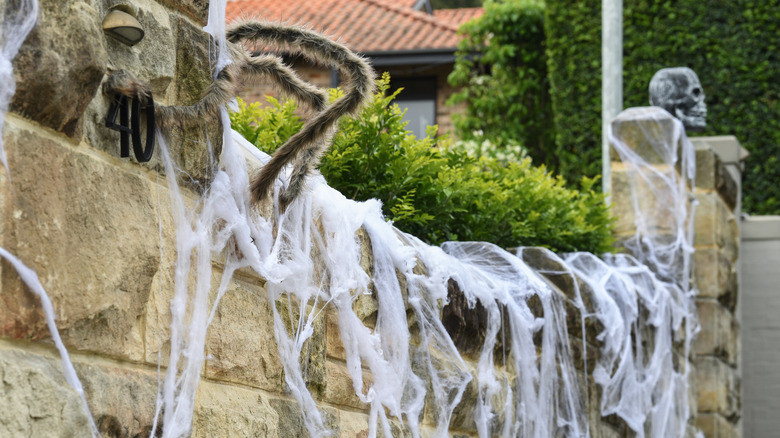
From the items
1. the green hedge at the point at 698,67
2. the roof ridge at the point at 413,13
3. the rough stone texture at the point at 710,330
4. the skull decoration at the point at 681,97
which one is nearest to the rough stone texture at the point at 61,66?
the rough stone texture at the point at 710,330

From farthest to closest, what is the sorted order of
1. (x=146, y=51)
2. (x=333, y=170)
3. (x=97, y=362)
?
(x=333, y=170), (x=146, y=51), (x=97, y=362)

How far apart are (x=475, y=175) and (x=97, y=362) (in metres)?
3.03

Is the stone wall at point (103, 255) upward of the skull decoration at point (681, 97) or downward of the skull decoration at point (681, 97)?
downward

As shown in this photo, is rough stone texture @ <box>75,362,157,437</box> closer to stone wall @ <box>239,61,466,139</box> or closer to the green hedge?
the green hedge

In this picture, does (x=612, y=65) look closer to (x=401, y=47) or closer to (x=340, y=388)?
(x=340, y=388)

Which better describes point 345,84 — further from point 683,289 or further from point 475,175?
point 683,289

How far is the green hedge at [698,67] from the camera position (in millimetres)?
9867

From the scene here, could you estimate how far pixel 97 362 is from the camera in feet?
5.37

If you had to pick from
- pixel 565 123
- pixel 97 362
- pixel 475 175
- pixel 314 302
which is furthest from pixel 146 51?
pixel 565 123

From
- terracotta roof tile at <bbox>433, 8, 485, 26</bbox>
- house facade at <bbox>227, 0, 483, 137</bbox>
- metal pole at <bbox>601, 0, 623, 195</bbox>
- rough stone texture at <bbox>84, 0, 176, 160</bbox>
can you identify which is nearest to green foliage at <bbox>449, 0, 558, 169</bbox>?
house facade at <bbox>227, 0, 483, 137</bbox>

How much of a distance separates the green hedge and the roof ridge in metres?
3.16

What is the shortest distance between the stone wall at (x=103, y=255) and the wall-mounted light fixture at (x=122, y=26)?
0.02 metres

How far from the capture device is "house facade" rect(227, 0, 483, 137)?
1305 cm

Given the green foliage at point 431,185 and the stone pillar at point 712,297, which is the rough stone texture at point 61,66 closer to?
the green foliage at point 431,185
